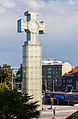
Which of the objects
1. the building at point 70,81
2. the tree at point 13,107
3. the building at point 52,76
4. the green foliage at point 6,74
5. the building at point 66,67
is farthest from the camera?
the building at point 66,67

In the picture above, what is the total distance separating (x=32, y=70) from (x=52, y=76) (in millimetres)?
102631

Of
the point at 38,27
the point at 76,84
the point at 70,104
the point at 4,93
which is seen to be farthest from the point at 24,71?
the point at 76,84

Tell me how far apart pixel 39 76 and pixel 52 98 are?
148ft

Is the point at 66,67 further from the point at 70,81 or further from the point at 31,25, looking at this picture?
the point at 31,25

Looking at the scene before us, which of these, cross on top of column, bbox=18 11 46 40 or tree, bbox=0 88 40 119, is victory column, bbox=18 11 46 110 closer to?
cross on top of column, bbox=18 11 46 40

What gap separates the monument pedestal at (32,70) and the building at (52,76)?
322 ft

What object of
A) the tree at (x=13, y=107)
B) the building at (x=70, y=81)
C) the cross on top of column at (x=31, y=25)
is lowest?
the tree at (x=13, y=107)

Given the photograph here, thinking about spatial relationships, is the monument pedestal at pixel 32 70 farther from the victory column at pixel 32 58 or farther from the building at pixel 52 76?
the building at pixel 52 76

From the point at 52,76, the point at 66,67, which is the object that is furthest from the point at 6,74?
the point at 66,67

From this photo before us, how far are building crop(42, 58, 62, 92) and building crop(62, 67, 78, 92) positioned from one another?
7.88 ft

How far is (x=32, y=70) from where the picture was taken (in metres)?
37.7

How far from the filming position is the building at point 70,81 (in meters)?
132

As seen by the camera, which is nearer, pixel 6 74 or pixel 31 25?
pixel 31 25

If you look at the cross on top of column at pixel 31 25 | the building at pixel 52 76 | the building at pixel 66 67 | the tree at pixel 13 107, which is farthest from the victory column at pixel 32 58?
the building at pixel 66 67
